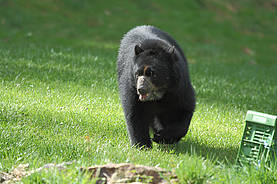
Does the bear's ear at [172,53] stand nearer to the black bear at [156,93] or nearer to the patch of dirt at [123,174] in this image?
the black bear at [156,93]

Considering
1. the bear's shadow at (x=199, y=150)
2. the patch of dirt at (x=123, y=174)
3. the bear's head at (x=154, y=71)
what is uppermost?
the bear's head at (x=154, y=71)

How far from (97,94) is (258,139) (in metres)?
3.37

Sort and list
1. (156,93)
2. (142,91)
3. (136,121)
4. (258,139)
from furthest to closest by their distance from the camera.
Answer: (136,121) < (156,93) < (142,91) < (258,139)

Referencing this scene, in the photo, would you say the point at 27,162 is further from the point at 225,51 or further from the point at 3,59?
the point at 225,51

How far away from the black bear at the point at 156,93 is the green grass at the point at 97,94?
0.25 m

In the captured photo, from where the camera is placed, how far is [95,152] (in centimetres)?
383

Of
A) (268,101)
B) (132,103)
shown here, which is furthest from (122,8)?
(132,103)

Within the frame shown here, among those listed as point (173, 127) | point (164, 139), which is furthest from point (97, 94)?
point (173, 127)

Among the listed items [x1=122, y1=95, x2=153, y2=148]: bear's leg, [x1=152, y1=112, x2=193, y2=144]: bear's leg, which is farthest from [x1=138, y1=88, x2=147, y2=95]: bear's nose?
[x1=152, y1=112, x2=193, y2=144]: bear's leg

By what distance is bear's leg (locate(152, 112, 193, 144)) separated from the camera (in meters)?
4.50

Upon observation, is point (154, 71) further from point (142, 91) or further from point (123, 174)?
point (123, 174)

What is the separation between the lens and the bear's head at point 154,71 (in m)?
4.05

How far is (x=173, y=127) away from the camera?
4520mm

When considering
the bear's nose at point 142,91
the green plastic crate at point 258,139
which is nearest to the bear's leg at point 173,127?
the bear's nose at point 142,91
